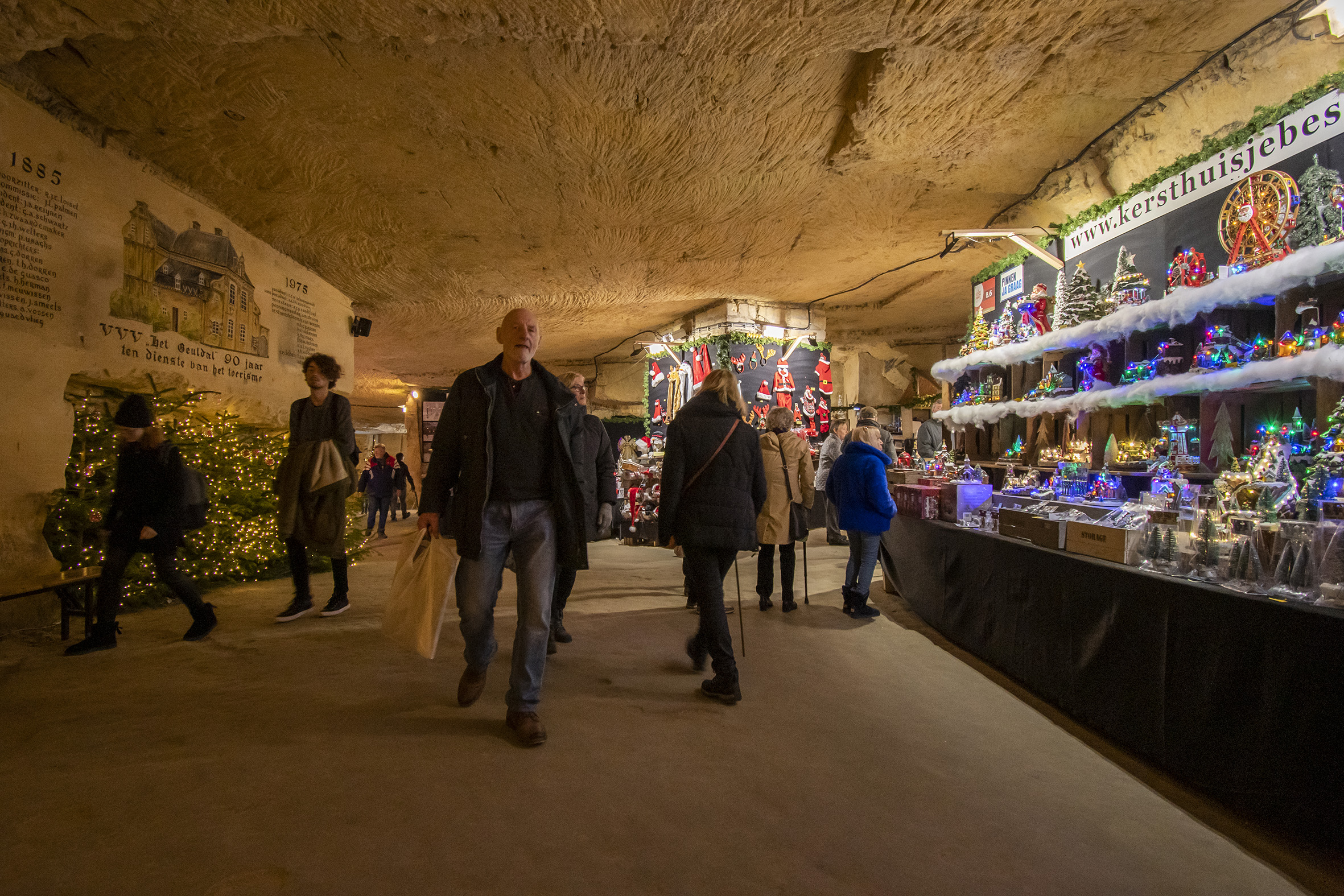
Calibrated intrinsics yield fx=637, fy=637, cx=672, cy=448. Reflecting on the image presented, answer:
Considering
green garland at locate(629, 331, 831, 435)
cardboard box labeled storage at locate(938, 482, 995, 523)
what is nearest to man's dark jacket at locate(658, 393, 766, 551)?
cardboard box labeled storage at locate(938, 482, 995, 523)

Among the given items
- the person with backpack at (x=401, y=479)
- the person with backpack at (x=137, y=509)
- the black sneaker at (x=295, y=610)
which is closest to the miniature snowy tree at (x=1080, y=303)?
the black sneaker at (x=295, y=610)

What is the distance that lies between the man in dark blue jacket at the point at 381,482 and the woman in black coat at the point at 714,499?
9085 millimetres

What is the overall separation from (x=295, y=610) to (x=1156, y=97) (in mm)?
7060

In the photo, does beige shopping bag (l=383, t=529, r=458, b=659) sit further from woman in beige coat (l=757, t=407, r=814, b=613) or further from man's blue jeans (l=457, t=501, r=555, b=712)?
woman in beige coat (l=757, t=407, r=814, b=613)

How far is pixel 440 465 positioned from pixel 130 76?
3.64 meters

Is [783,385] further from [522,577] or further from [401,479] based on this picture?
[522,577]

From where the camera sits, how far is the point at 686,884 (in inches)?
69.0

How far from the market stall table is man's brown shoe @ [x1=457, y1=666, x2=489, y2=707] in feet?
9.14

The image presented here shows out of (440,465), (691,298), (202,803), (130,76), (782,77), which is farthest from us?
(691,298)

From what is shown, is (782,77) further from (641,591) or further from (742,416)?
(641,591)

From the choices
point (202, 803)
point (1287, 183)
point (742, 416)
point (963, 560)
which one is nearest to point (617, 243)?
point (742, 416)

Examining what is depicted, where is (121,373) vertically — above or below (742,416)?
above

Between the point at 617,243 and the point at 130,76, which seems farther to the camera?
the point at 617,243

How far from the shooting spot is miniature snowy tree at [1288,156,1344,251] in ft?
10.4
